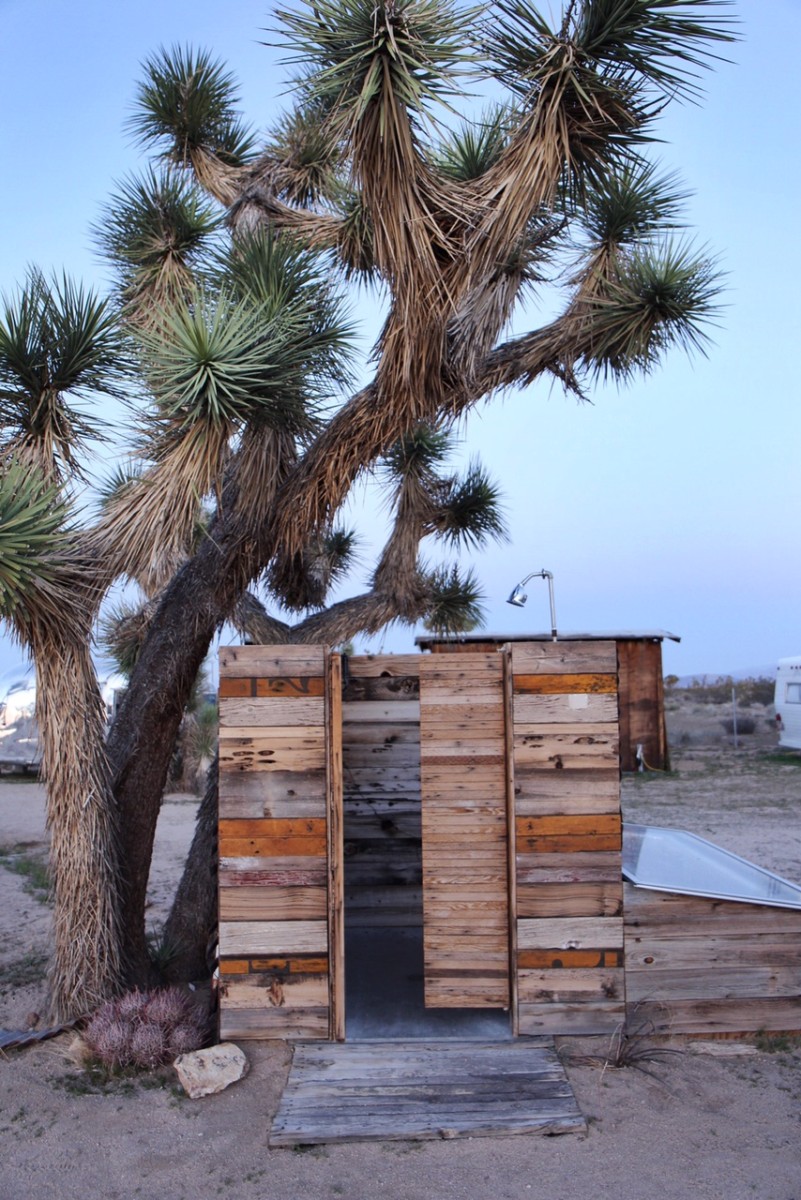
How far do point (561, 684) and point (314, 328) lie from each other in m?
2.53

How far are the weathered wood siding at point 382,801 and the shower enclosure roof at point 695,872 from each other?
158 centimetres

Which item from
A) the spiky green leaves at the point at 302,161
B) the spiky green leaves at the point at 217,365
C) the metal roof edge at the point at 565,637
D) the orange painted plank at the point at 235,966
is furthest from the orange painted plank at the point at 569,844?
the metal roof edge at the point at 565,637

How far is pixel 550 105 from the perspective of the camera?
4441 millimetres

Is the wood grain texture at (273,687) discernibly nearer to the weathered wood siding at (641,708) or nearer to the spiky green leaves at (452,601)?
the spiky green leaves at (452,601)

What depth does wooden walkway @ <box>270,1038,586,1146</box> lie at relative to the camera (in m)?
3.97

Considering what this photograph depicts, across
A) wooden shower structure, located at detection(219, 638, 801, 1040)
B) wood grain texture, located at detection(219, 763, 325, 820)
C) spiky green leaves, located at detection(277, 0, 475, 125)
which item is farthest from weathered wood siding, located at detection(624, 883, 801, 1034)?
spiky green leaves, located at detection(277, 0, 475, 125)

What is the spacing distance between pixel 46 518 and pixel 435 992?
298cm

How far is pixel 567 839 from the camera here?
4.77m

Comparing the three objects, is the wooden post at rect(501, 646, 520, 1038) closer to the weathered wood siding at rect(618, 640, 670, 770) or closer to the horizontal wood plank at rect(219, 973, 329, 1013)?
the horizontal wood plank at rect(219, 973, 329, 1013)

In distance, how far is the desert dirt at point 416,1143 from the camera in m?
3.62

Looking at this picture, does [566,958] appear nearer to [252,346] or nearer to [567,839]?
[567,839]

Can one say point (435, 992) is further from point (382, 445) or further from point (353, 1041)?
point (382, 445)

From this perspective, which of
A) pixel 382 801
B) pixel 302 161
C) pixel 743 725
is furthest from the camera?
pixel 743 725

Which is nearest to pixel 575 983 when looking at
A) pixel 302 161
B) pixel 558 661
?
pixel 558 661
